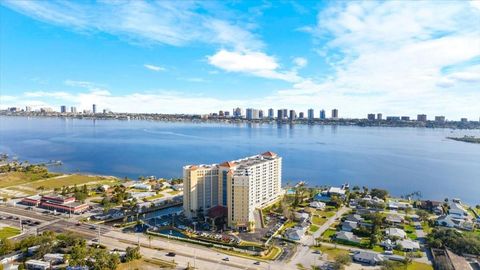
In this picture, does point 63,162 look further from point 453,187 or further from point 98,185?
point 453,187

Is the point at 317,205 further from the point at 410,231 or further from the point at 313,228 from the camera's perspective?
the point at 410,231

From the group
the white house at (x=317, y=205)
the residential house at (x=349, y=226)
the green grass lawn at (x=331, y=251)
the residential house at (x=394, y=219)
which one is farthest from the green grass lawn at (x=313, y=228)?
the residential house at (x=394, y=219)

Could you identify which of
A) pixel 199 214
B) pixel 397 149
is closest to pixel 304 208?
pixel 199 214

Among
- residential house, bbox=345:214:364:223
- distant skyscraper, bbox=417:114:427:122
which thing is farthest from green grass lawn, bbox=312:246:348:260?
distant skyscraper, bbox=417:114:427:122

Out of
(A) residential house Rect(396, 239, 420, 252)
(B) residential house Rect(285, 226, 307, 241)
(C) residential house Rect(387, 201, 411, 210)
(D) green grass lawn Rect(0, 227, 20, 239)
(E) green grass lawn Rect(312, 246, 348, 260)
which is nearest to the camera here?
(E) green grass lawn Rect(312, 246, 348, 260)

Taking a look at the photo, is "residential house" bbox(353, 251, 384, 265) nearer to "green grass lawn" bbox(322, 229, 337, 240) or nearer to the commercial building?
"green grass lawn" bbox(322, 229, 337, 240)

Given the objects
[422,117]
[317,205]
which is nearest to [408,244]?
[317,205]

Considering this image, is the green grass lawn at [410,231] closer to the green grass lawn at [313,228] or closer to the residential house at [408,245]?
the residential house at [408,245]
